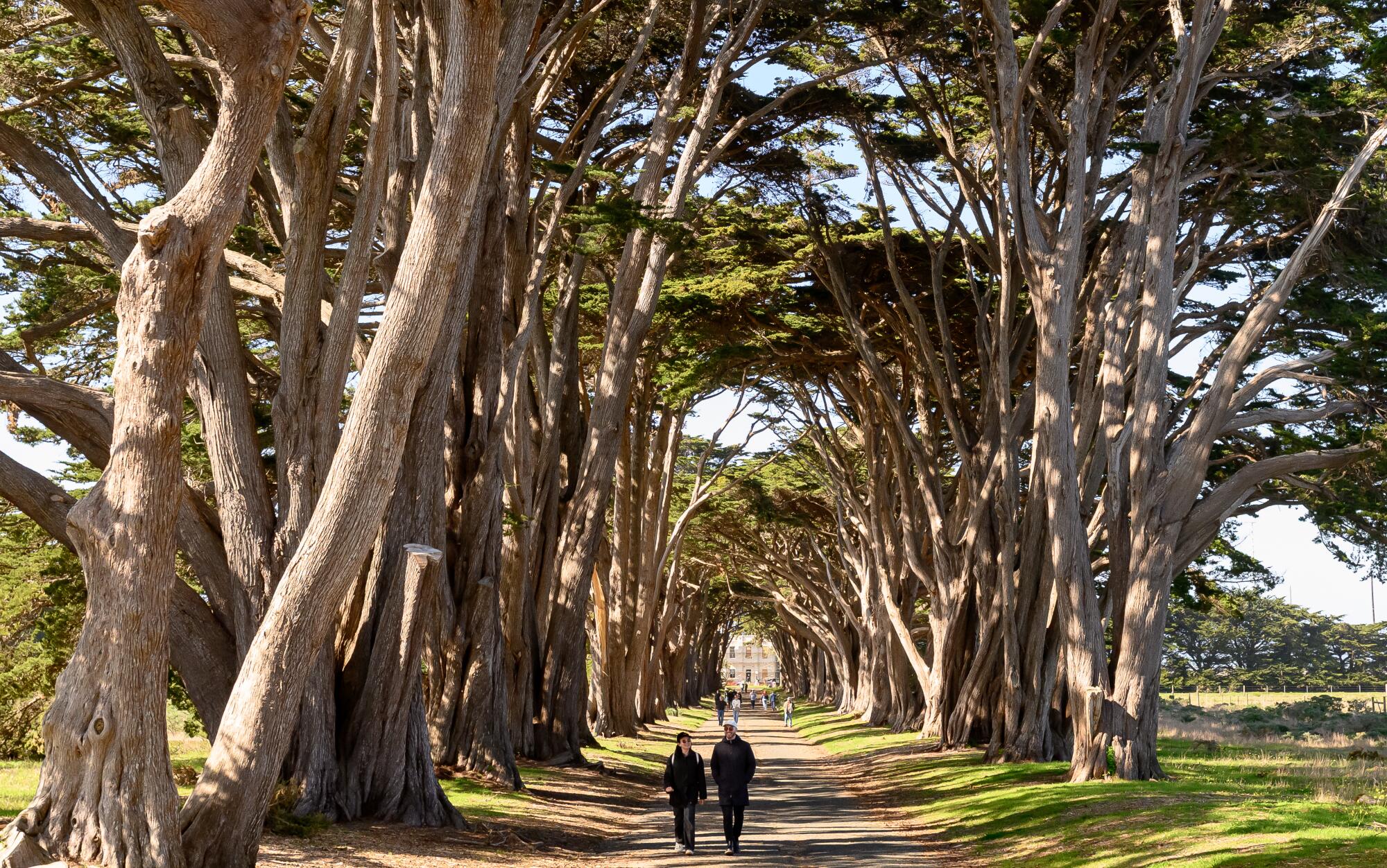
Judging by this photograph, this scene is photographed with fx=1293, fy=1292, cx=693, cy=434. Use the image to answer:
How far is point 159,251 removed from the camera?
6.70 metres

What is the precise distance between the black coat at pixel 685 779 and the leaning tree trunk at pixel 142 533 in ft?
17.2

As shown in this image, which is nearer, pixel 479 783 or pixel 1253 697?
pixel 479 783

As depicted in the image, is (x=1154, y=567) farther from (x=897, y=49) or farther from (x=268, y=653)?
(x=268, y=653)

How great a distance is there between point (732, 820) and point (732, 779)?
346 mm

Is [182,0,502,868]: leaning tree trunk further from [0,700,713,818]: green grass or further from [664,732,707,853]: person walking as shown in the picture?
[664,732,707,853]: person walking

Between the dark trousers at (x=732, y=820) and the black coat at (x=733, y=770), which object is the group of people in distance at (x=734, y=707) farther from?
the dark trousers at (x=732, y=820)

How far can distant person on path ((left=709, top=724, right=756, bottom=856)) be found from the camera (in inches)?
437

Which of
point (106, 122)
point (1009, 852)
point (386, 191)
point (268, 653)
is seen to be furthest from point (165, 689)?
point (106, 122)

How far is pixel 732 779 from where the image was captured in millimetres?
11258

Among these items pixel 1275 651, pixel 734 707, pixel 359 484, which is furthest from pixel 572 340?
pixel 1275 651

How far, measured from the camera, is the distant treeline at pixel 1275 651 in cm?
8150

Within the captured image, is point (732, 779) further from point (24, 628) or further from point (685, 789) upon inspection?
point (24, 628)

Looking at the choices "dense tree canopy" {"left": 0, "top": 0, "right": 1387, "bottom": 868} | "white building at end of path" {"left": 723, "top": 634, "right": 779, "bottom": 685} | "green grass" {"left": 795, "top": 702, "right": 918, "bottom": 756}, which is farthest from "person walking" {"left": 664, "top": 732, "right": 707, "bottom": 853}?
"white building at end of path" {"left": 723, "top": 634, "right": 779, "bottom": 685}

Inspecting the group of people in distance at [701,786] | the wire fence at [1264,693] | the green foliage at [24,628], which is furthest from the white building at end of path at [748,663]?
the group of people in distance at [701,786]
